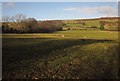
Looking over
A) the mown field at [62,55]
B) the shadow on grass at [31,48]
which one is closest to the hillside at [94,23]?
the mown field at [62,55]

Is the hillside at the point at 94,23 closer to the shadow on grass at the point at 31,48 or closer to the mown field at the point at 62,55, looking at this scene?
the mown field at the point at 62,55

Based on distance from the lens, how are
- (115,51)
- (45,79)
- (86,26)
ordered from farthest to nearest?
(86,26) → (115,51) → (45,79)

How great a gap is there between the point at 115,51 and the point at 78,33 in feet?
11.6

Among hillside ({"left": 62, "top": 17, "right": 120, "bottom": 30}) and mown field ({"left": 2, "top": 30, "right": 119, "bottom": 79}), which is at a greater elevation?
hillside ({"left": 62, "top": 17, "right": 120, "bottom": 30})

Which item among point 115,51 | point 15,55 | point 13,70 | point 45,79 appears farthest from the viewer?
point 115,51

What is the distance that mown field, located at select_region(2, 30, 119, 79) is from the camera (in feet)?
30.8

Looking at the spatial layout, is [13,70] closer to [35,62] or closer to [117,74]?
[35,62]

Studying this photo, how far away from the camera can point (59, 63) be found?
10.4 m

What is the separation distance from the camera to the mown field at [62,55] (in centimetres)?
939

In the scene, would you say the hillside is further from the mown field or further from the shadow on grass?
the shadow on grass

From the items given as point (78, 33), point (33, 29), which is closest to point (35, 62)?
point (33, 29)

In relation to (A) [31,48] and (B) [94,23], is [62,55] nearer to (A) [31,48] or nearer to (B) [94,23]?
(A) [31,48]

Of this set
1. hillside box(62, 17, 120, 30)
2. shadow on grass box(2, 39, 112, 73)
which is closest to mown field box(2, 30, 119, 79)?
shadow on grass box(2, 39, 112, 73)

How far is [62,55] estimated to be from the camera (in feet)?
38.5
